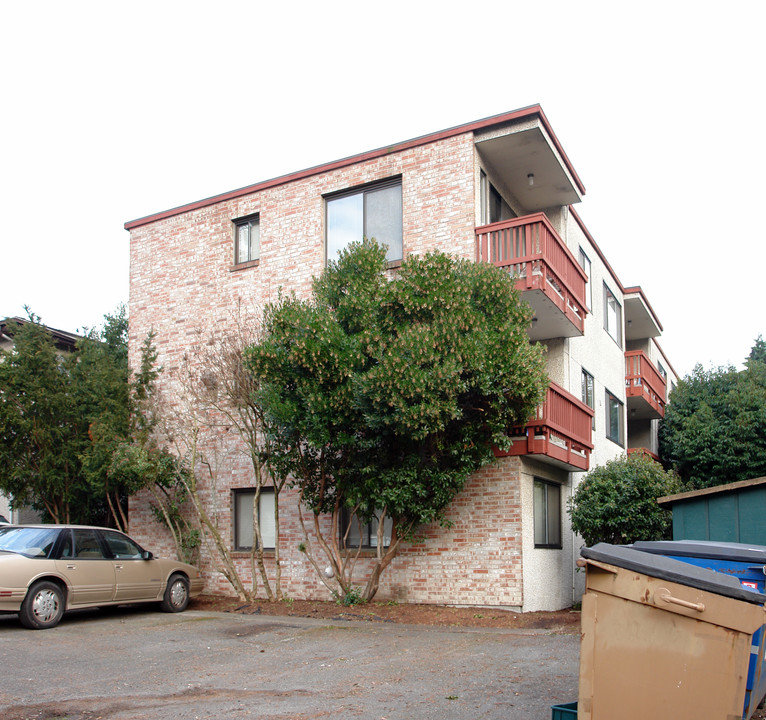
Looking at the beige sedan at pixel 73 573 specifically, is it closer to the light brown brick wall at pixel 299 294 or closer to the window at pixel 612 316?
the light brown brick wall at pixel 299 294

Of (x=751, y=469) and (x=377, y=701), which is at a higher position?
(x=751, y=469)

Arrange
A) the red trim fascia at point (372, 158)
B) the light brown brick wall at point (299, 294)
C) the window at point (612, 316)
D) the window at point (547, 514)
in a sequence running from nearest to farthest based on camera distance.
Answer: the light brown brick wall at point (299, 294) → the red trim fascia at point (372, 158) → the window at point (547, 514) → the window at point (612, 316)

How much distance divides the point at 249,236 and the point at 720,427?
13910 mm

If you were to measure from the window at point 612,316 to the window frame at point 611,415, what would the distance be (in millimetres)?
1767

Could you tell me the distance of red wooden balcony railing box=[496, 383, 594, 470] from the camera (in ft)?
45.6

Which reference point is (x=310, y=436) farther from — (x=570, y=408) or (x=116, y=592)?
(x=570, y=408)

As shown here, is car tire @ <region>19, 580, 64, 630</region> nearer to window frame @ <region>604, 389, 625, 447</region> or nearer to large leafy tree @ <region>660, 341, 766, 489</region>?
window frame @ <region>604, 389, 625, 447</region>

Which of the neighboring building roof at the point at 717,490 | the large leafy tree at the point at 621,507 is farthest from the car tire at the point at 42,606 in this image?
the large leafy tree at the point at 621,507

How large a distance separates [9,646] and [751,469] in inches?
749

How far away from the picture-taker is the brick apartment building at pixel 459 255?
14.1 metres

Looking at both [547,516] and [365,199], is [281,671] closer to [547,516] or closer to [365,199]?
[547,516]

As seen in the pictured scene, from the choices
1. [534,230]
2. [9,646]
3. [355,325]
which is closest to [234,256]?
[355,325]

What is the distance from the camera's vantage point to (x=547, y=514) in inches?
623

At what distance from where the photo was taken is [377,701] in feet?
23.6
